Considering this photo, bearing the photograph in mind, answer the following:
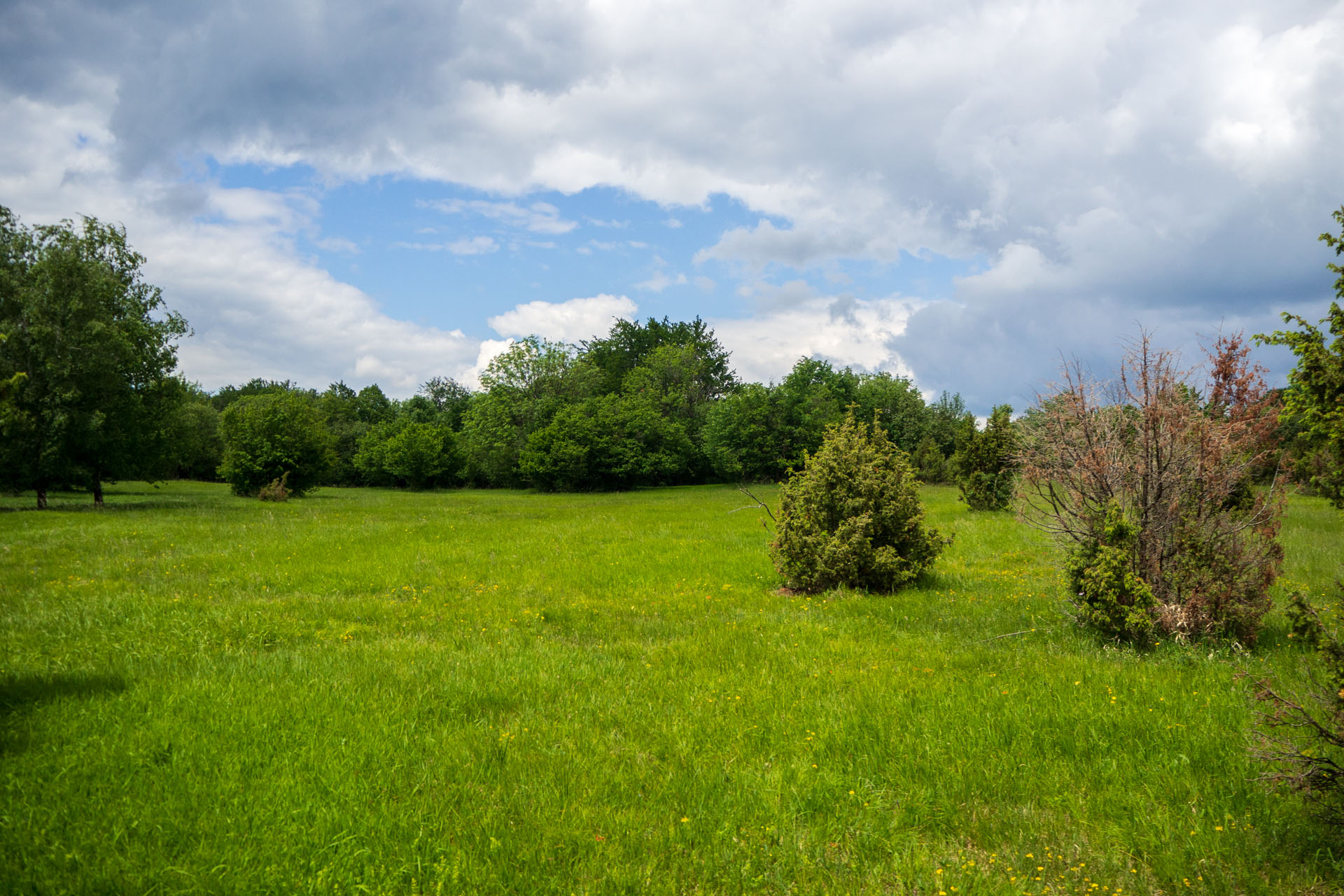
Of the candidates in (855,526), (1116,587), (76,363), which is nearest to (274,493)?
(76,363)

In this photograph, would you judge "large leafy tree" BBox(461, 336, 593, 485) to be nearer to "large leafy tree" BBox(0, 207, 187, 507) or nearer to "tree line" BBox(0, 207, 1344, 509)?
"tree line" BBox(0, 207, 1344, 509)

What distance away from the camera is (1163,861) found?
4.19 metres

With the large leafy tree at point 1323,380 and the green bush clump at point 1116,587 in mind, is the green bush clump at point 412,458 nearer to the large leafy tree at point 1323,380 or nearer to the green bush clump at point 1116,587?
the green bush clump at point 1116,587

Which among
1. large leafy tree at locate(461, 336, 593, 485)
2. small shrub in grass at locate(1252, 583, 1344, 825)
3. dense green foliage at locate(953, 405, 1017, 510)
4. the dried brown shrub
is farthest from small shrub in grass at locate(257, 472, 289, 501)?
small shrub in grass at locate(1252, 583, 1344, 825)

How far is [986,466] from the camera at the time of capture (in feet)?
82.3

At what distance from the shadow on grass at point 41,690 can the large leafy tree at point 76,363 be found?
83.6ft

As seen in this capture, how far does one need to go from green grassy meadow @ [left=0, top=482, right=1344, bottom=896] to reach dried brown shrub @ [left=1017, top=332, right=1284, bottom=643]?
2.08 ft

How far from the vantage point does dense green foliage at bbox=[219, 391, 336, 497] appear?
121ft

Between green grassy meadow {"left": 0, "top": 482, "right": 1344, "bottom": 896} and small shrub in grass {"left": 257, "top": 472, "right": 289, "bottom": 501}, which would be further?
small shrub in grass {"left": 257, "top": 472, "right": 289, "bottom": 501}

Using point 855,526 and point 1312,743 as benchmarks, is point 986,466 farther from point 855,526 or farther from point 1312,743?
point 1312,743

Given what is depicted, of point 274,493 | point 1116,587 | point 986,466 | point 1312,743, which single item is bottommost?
point 1312,743

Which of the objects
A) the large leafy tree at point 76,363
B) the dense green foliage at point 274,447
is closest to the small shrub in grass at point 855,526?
the large leafy tree at point 76,363

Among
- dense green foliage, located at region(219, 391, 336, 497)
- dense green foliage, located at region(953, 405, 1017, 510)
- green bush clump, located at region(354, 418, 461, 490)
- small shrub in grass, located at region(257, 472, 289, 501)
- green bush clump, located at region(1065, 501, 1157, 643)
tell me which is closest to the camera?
green bush clump, located at region(1065, 501, 1157, 643)

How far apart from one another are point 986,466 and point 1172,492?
56.8 feet
